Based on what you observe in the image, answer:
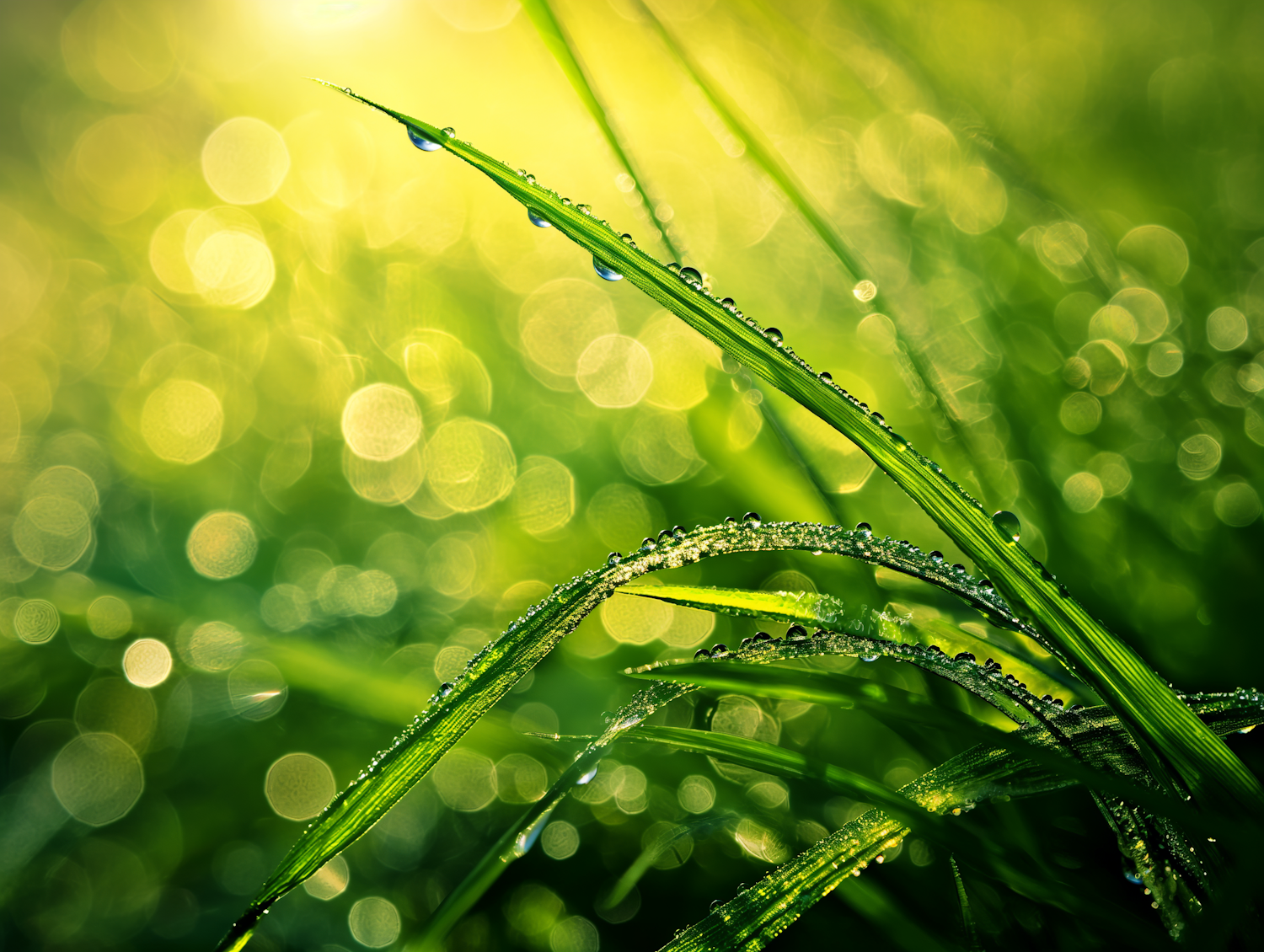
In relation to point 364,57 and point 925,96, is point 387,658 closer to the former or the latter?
point 925,96

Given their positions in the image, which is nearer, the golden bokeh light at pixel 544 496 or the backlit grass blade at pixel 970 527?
the backlit grass blade at pixel 970 527

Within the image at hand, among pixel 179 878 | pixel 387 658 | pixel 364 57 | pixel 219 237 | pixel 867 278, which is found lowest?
pixel 179 878

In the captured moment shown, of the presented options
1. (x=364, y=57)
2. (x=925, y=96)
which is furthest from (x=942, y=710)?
(x=364, y=57)

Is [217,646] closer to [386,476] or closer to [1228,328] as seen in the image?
[386,476]

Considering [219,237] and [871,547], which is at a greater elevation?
[219,237]

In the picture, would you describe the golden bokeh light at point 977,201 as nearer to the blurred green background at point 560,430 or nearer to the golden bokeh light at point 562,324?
the blurred green background at point 560,430

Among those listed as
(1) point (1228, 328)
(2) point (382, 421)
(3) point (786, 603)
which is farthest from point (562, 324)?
(3) point (786, 603)

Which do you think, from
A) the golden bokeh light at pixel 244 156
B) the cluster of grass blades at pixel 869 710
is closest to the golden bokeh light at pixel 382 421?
the cluster of grass blades at pixel 869 710

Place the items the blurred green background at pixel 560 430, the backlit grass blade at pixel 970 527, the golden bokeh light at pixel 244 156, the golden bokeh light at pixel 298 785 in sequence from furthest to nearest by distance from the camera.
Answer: the golden bokeh light at pixel 244 156 < the golden bokeh light at pixel 298 785 < the blurred green background at pixel 560 430 < the backlit grass blade at pixel 970 527

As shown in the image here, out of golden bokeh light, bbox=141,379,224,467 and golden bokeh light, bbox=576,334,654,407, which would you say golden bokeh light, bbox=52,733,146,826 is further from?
golden bokeh light, bbox=576,334,654,407
